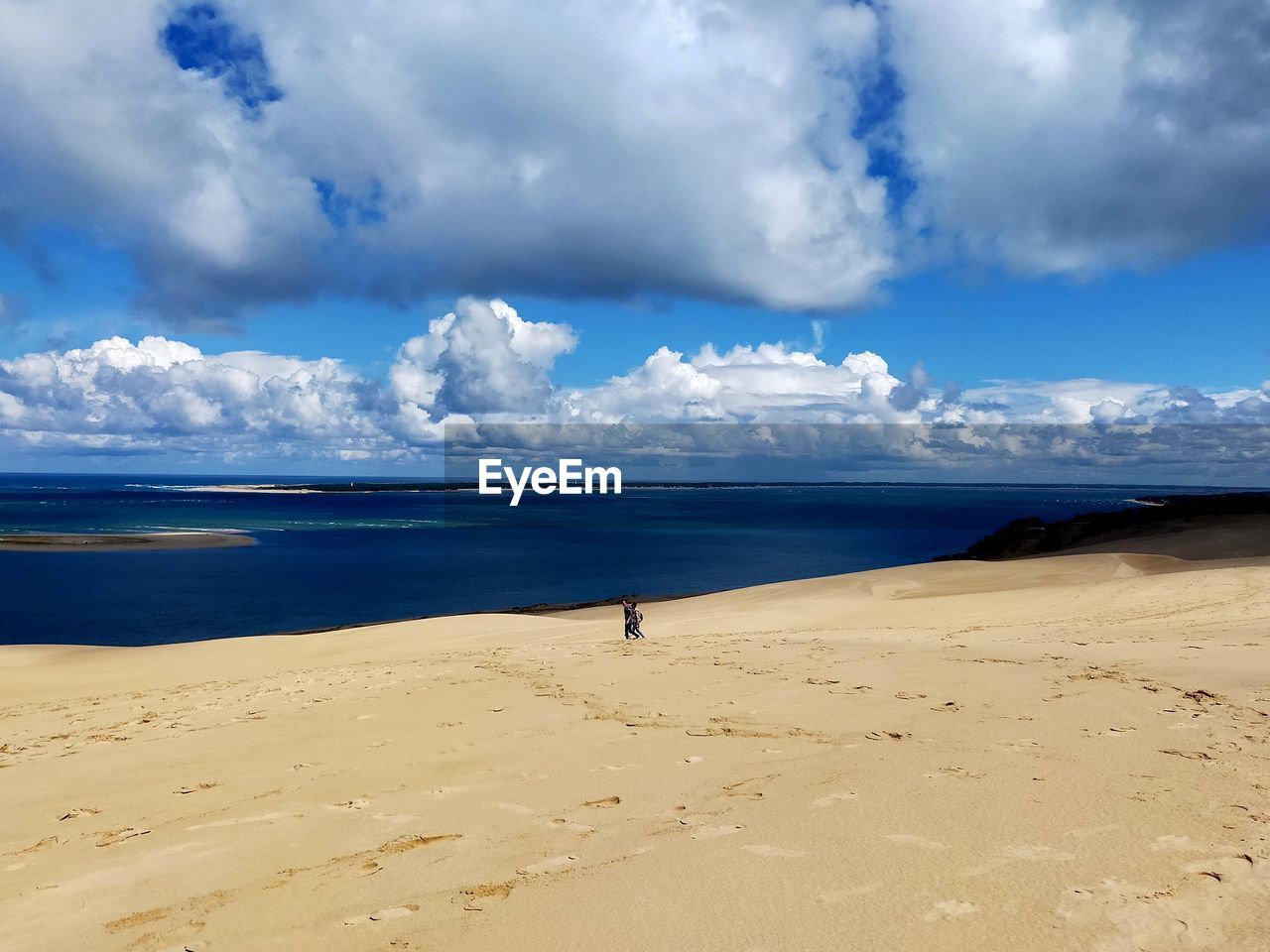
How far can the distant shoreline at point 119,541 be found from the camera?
207 feet

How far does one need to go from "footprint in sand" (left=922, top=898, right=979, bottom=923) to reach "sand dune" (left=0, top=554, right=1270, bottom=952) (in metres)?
0.01

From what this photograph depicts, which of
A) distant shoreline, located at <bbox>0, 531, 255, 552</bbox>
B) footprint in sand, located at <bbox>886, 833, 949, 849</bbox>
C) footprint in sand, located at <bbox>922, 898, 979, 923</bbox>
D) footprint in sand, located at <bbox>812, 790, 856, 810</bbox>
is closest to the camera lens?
footprint in sand, located at <bbox>922, 898, 979, 923</bbox>

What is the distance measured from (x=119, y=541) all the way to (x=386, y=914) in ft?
251

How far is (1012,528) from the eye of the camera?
176ft

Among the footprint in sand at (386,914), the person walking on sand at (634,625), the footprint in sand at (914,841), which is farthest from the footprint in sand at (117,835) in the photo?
the person walking on sand at (634,625)

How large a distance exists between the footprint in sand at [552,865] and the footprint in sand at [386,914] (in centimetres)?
66

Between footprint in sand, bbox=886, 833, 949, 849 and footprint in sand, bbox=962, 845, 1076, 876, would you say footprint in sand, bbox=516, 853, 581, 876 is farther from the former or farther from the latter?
footprint in sand, bbox=962, 845, 1076, 876

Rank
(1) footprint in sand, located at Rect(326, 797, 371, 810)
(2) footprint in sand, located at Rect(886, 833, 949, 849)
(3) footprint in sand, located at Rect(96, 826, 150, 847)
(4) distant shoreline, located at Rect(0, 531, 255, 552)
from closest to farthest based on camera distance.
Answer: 1. (2) footprint in sand, located at Rect(886, 833, 949, 849)
2. (3) footprint in sand, located at Rect(96, 826, 150, 847)
3. (1) footprint in sand, located at Rect(326, 797, 371, 810)
4. (4) distant shoreline, located at Rect(0, 531, 255, 552)

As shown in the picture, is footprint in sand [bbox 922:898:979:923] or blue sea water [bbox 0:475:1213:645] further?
blue sea water [bbox 0:475:1213:645]

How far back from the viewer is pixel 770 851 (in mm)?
4773

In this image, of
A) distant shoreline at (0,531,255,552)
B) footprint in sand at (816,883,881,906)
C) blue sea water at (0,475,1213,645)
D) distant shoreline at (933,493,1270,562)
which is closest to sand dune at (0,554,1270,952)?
footprint in sand at (816,883,881,906)

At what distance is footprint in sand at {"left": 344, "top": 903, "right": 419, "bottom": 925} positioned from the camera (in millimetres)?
4301

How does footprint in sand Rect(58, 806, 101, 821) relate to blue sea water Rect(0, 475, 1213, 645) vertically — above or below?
above

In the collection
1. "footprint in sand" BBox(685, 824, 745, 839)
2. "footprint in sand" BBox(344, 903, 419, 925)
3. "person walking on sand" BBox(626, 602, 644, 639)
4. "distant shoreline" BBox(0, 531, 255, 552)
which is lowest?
"distant shoreline" BBox(0, 531, 255, 552)
